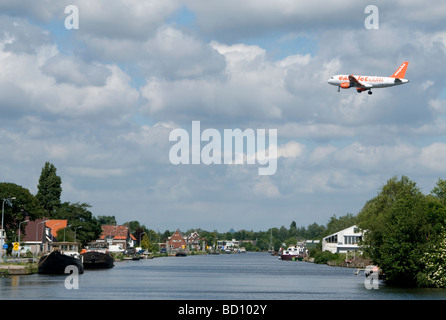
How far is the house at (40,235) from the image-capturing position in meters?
173

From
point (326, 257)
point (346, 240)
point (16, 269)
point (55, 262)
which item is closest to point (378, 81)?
point (55, 262)

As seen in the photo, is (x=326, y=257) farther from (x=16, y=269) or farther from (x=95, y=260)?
(x=16, y=269)

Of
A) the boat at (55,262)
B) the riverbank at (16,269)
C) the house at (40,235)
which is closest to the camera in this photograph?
the riverbank at (16,269)

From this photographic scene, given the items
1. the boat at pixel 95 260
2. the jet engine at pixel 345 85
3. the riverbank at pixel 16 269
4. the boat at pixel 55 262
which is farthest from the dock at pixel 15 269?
the jet engine at pixel 345 85

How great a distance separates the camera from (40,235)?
175 meters

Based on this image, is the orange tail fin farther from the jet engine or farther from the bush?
the bush

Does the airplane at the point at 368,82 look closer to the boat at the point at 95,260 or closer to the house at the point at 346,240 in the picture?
the boat at the point at 95,260

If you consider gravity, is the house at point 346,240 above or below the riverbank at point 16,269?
above

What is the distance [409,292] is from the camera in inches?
3214
